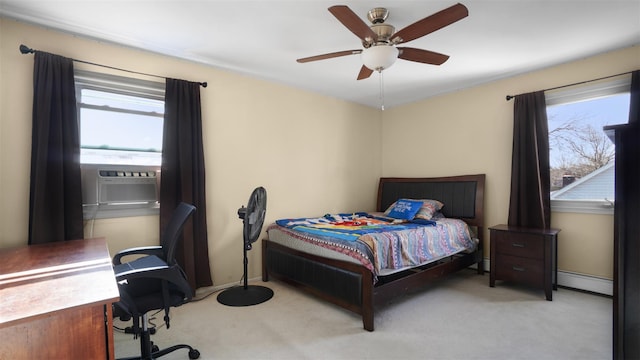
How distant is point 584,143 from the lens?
321 cm

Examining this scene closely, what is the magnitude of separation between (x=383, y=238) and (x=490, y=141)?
224 centimetres

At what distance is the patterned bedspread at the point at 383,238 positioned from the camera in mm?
2506

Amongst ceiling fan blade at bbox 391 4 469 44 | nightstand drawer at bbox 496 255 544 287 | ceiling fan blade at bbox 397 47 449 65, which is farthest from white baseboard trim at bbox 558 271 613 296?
ceiling fan blade at bbox 391 4 469 44

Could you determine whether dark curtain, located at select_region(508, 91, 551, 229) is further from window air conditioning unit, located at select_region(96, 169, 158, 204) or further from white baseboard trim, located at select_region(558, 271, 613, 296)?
window air conditioning unit, located at select_region(96, 169, 158, 204)

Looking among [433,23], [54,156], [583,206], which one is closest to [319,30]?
[433,23]

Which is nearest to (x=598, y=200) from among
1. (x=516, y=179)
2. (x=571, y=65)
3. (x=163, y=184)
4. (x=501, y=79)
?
(x=516, y=179)

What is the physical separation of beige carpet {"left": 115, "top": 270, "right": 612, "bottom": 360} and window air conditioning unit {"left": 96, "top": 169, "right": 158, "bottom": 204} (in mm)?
1059

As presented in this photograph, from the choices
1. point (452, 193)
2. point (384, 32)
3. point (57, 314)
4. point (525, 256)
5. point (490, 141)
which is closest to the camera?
point (57, 314)

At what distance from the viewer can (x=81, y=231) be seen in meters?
2.46

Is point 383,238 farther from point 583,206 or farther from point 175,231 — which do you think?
point 583,206

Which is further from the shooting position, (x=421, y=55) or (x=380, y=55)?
(x=421, y=55)

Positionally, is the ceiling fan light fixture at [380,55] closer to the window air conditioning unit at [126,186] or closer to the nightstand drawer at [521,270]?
the window air conditioning unit at [126,186]

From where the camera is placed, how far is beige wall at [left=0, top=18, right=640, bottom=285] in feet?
7.62

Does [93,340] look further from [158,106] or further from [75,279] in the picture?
[158,106]
